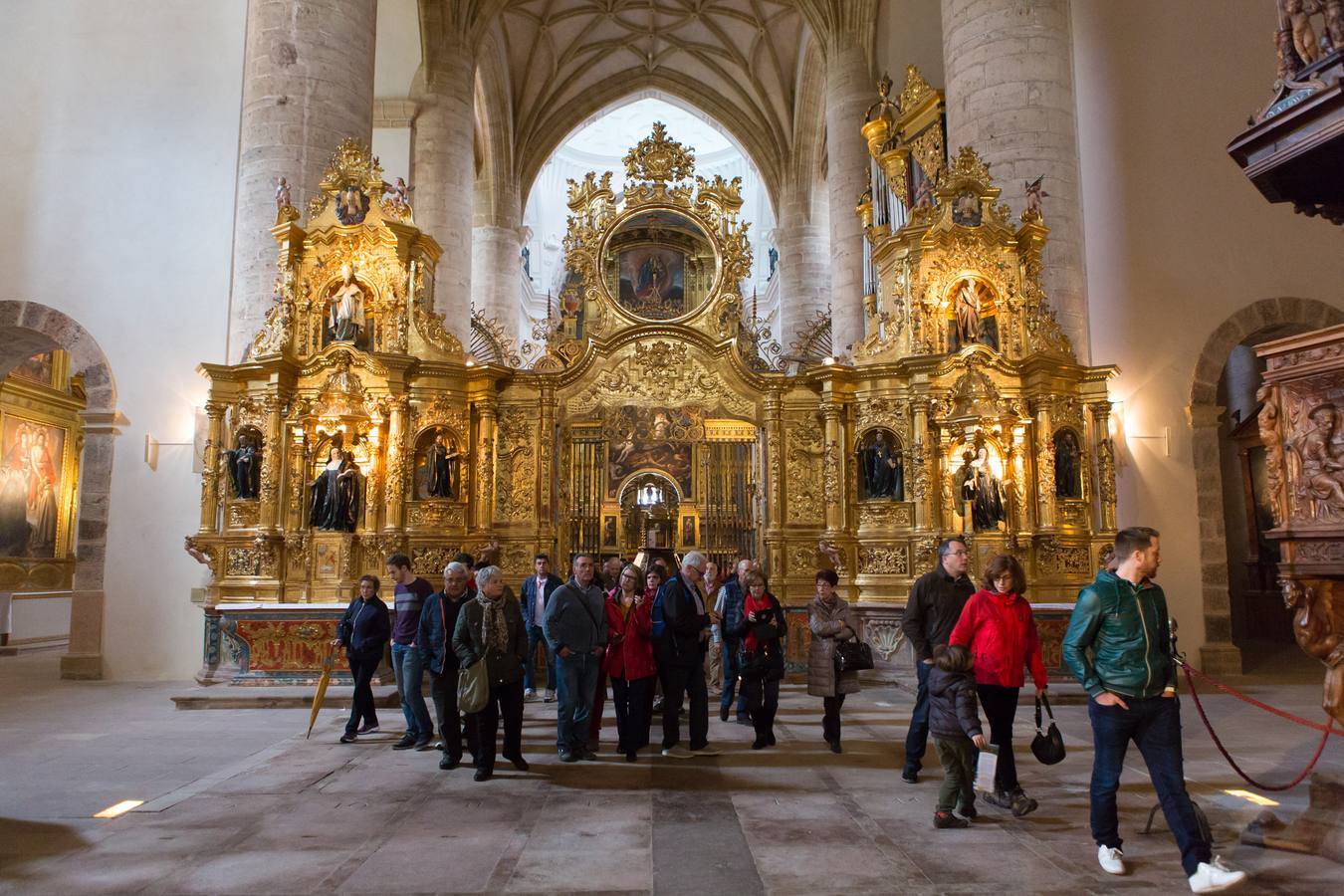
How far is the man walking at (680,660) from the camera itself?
7.22 m

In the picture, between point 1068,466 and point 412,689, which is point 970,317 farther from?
point 412,689

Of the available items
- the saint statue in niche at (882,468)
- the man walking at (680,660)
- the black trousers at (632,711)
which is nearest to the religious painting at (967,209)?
the saint statue in niche at (882,468)

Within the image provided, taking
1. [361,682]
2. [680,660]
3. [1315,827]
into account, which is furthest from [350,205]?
[1315,827]

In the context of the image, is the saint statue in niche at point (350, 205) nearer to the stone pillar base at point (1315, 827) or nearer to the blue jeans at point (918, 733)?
the blue jeans at point (918, 733)

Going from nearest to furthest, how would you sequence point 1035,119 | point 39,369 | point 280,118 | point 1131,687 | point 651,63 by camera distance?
point 1131,687, point 1035,119, point 280,118, point 39,369, point 651,63

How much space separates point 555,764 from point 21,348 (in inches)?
459

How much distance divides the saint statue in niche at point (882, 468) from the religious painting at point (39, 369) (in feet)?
57.5

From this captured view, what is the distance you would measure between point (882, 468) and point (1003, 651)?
20.8 ft

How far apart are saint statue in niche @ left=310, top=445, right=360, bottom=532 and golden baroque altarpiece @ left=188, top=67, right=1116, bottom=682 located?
0.08ft

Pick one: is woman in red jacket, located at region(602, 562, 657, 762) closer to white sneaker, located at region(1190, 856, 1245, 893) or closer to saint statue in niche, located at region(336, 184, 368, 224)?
white sneaker, located at region(1190, 856, 1245, 893)

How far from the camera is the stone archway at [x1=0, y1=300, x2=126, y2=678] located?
1203cm

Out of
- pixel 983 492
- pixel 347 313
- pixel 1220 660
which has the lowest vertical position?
pixel 1220 660

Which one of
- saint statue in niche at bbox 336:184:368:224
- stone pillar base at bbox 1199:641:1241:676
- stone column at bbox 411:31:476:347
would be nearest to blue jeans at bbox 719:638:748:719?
stone pillar base at bbox 1199:641:1241:676

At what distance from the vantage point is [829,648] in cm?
707
